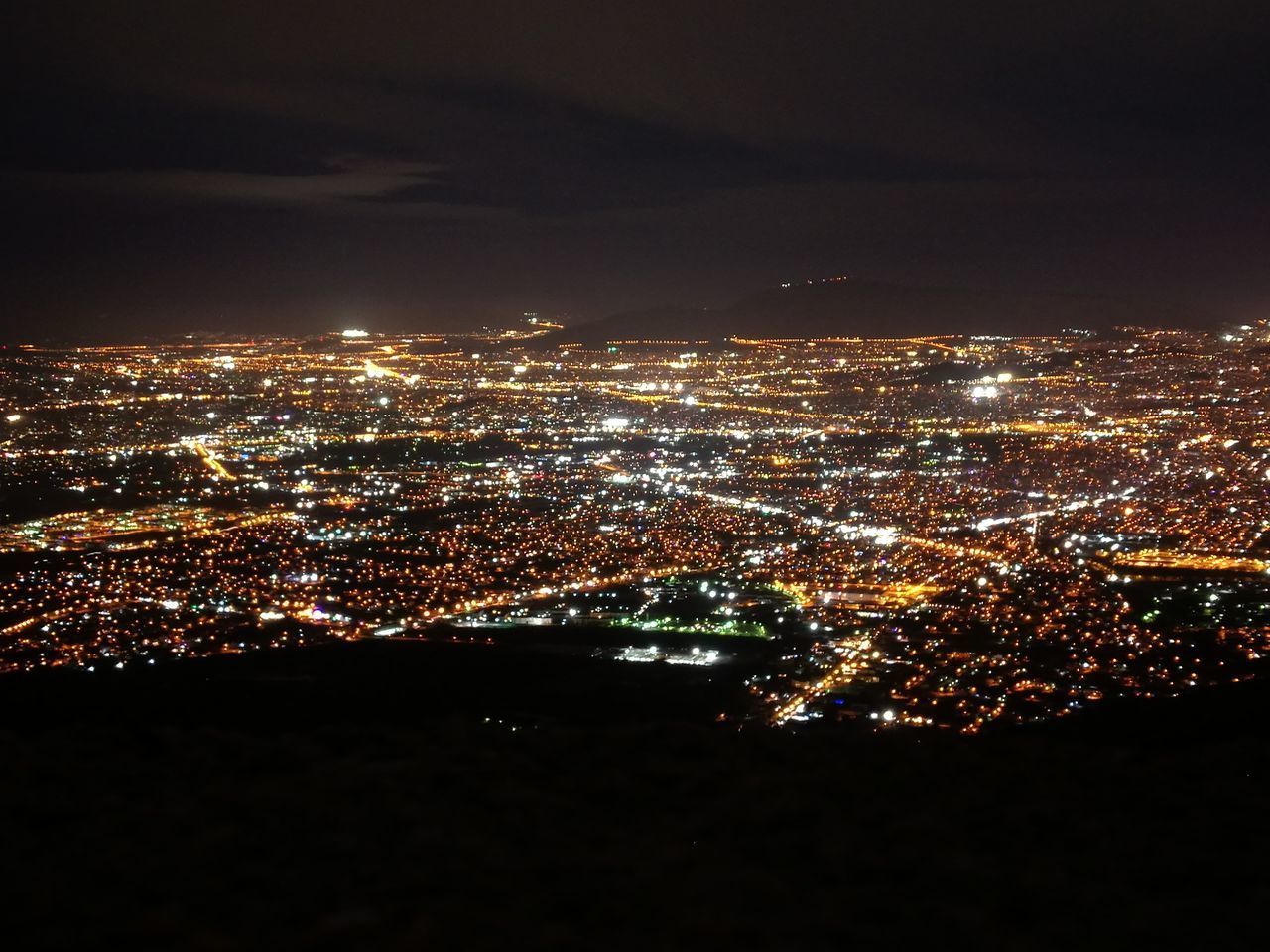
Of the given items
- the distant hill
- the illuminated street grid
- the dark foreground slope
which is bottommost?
the illuminated street grid

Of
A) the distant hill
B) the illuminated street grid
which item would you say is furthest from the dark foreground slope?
the distant hill

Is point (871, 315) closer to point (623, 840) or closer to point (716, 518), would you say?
point (716, 518)

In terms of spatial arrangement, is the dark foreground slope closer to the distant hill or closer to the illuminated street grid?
the illuminated street grid

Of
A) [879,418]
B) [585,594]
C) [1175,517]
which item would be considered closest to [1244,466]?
[1175,517]

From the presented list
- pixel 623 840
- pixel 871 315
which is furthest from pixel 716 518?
pixel 871 315

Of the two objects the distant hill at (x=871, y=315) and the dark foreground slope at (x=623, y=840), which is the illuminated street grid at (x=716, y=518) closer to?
the dark foreground slope at (x=623, y=840)

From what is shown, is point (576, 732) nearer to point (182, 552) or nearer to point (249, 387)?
point (182, 552)
